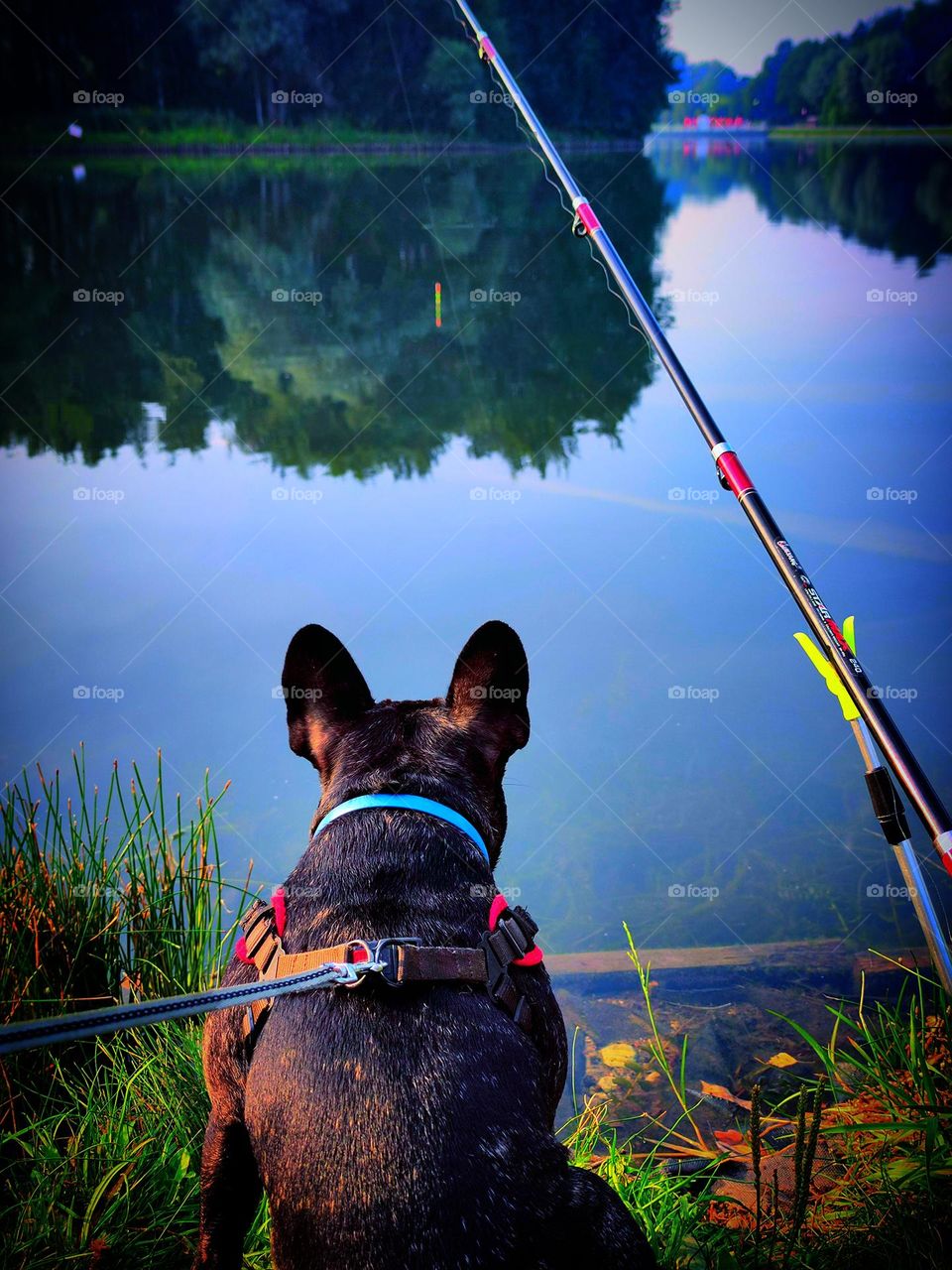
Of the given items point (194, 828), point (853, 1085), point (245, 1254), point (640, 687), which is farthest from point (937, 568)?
point (245, 1254)

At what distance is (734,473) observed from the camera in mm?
2273

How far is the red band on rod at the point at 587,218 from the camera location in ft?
9.38

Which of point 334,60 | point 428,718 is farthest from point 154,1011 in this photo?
point 334,60

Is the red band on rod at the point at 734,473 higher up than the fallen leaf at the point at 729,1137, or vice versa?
the red band on rod at the point at 734,473

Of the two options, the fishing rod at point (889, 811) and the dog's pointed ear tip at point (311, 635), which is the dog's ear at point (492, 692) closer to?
the dog's pointed ear tip at point (311, 635)

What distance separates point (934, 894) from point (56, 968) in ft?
12.9

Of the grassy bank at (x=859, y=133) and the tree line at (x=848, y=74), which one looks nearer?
the tree line at (x=848, y=74)

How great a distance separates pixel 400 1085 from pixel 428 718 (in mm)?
831

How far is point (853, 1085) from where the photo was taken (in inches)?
124

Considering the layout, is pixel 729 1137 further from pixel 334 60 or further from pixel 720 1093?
pixel 334 60

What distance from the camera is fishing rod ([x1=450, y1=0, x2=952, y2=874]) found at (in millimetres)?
1729

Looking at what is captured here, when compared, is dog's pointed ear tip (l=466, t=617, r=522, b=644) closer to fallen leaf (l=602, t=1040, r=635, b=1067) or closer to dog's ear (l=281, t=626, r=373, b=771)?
dog's ear (l=281, t=626, r=373, b=771)

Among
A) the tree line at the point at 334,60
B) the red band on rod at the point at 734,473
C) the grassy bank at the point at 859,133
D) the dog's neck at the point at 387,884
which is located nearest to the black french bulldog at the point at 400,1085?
the dog's neck at the point at 387,884

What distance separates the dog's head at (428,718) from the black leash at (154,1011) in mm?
547
